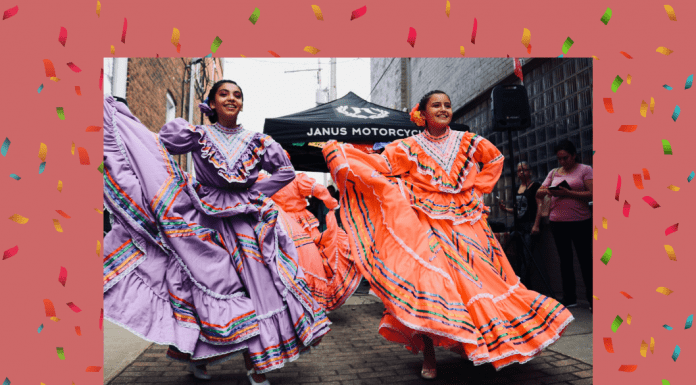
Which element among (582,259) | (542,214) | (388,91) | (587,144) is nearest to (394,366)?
(582,259)

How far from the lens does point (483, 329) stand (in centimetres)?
229

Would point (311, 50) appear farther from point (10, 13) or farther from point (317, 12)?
point (10, 13)

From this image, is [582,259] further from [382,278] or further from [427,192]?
[382,278]

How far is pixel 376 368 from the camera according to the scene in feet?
8.95

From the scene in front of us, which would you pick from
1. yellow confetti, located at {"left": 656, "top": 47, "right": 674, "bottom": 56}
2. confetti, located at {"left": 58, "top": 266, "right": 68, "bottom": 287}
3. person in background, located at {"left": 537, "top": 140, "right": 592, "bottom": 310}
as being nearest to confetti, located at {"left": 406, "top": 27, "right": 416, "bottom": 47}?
yellow confetti, located at {"left": 656, "top": 47, "right": 674, "bottom": 56}

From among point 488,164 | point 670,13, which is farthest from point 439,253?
point 670,13

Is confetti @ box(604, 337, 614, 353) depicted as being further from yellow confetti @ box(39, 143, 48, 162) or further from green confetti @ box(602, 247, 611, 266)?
yellow confetti @ box(39, 143, 48, 162)

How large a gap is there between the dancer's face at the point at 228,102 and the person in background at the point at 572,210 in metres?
3.05

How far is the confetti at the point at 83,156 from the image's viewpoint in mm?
1734

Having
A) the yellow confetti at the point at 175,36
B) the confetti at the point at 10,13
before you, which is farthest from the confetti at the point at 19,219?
the yellow confetti at the point at 175,36

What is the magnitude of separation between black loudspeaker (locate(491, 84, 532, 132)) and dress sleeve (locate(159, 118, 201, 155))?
10.3 ft

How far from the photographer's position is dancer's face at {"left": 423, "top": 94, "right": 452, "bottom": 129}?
9.66 ft

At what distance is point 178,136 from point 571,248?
3775 mm

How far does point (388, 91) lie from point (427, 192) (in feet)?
37.4
